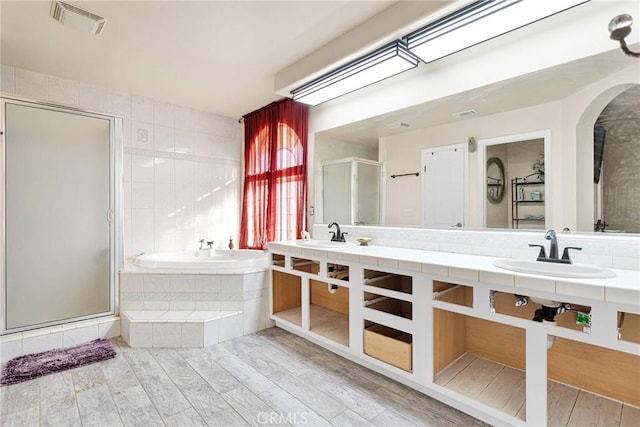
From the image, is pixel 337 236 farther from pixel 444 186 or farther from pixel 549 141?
pixel 549 141

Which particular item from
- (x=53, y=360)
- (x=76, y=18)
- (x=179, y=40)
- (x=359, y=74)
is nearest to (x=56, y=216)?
(x=53, y=360)

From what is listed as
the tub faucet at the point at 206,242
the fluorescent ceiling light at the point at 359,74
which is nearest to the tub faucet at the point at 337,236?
the fluorescent ceiling light at the point at 359,74

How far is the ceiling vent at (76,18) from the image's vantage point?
1776 mm

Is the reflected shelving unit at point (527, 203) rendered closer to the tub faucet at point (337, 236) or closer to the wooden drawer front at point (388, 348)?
the wooden drawer front at point (388, 348)

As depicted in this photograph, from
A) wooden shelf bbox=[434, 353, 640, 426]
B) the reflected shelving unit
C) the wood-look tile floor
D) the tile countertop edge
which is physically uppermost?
the reflected shelving unit

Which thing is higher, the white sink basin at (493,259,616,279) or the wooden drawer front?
the white sink basin at (493,259,616,279)

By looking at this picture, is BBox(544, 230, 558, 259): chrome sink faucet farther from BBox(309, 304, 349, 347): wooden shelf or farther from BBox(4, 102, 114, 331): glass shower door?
BBox(4, 102, 114, 331): glass shower door

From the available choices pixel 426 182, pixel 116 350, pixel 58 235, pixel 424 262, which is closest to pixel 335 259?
pixel 424 262

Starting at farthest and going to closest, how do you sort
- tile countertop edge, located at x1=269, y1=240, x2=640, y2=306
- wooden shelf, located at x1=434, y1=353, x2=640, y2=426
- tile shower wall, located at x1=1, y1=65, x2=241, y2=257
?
tile shower wall, located at x1=1, y1=65, x2=241, y2=257 → wooden shelf, located at x1=434, y1=353, x2=640, y2=426 → tile countertop edge, located at x1=269, y1=240, x2=640, y2=306

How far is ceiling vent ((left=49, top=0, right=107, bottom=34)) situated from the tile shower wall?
111 centimetres

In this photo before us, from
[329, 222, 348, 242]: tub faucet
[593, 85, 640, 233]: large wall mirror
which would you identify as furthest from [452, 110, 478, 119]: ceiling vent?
[329, 222, 348, 242]: tub faucet

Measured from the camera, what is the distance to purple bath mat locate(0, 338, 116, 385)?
1971mm

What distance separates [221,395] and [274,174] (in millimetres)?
2185

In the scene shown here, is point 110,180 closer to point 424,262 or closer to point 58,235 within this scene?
point 58,235
